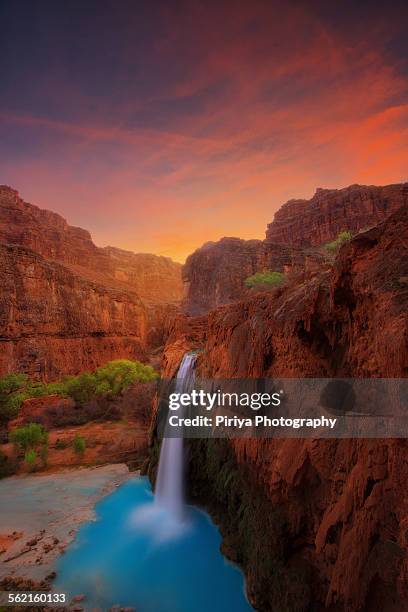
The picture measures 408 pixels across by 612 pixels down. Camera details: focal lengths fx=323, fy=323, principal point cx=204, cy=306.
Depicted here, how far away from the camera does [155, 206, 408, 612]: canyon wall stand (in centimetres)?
356

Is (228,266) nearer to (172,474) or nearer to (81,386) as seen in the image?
(81,386)

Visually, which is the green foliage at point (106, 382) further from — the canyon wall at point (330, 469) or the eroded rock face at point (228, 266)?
the canyon wall at point (330, 469)

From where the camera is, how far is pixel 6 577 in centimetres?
773

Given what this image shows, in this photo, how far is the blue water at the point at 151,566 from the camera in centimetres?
707

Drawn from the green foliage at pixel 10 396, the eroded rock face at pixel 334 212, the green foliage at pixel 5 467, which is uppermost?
the eroded rock face at pixel 334 212

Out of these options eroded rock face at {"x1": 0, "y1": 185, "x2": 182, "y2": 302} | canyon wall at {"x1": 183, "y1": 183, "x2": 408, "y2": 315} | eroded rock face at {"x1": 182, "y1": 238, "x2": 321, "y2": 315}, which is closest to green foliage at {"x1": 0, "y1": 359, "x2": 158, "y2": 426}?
eroded rock face at {"x1": 182, "y1": 238, "x2": 321, "y2": 315}

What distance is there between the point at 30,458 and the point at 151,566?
10.0m

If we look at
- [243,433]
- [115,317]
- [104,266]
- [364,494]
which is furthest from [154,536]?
[104,266]

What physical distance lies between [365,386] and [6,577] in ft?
30.8

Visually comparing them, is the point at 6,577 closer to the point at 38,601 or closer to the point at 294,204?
the point at 38,601

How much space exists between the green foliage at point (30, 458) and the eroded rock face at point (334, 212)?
42552 mm

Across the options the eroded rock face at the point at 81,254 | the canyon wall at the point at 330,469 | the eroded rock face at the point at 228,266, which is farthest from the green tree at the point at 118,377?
the eroded rock face at the point at 81,254

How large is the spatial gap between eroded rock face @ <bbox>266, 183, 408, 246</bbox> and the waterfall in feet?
125

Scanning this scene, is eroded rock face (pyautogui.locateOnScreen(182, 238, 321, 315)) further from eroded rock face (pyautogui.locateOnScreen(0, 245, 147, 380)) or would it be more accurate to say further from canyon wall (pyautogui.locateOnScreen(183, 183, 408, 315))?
eroded rock face (pyautogui.locateOnScreen(0, 245, 147, 380))
